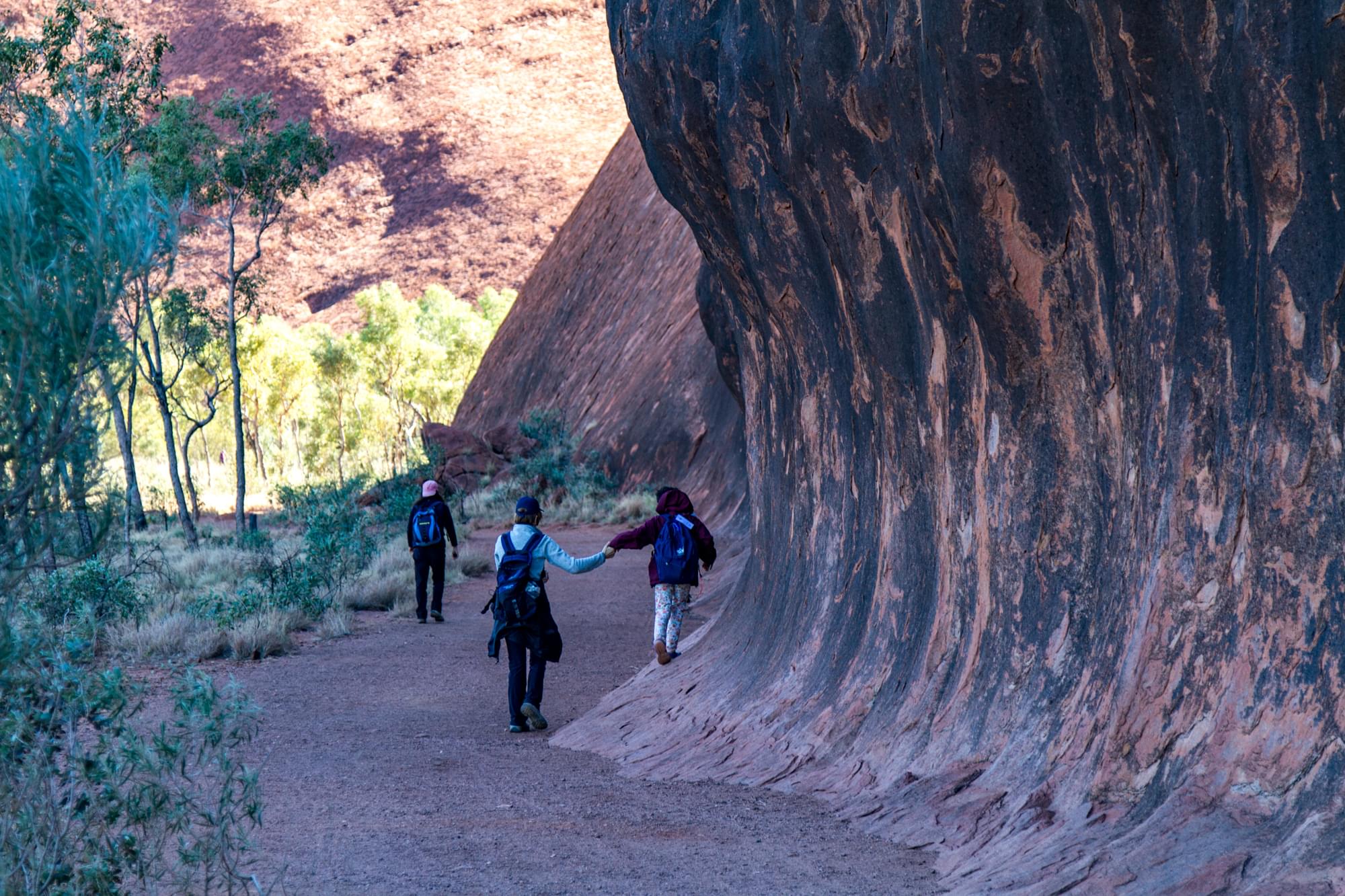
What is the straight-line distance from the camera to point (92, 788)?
5.66 metres

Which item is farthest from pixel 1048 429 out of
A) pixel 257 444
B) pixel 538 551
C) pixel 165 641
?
pixel 257 444

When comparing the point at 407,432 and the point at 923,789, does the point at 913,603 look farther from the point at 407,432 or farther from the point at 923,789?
the point at 407,432

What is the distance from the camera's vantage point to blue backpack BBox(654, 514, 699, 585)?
1066 centimetres

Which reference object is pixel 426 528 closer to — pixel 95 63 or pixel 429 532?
pixel 429 532

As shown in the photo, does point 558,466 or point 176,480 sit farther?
point 558,466

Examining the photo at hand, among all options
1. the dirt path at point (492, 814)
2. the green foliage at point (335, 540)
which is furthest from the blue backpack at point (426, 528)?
the dirt path at point (492, 814)

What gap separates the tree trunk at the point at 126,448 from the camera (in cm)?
499

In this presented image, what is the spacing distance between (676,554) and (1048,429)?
465 centimetres

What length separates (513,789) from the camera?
777 centimetres

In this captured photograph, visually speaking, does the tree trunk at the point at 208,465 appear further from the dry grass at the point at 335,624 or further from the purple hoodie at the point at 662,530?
the purple hoodie at the point at 662,530

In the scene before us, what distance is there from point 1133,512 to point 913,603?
2040 millimetres

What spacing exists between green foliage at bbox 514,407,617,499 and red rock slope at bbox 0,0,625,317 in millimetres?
47930

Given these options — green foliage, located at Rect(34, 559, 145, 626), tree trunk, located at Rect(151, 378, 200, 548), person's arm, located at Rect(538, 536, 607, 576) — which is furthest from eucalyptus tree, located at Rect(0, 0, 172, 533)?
person's arm, located at Rect(538, 536, 607, 576)

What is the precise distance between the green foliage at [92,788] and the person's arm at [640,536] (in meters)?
4.96
